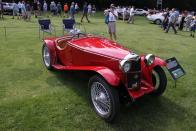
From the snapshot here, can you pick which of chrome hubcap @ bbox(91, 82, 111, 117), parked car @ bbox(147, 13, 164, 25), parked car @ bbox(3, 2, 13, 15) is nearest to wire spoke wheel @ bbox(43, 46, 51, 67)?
chrome hubcap @ bbox(91, 82, 111, 117)

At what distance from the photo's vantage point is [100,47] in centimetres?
636

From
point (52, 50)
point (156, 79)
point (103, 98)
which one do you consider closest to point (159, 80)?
point (156, 79)

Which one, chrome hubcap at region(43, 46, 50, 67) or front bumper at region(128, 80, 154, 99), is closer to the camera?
front bumper at region(128, 80, 154, 99)

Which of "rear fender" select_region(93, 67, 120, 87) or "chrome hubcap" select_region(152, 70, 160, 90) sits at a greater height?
"rear fender" select_region(93, 67, 120, 87)

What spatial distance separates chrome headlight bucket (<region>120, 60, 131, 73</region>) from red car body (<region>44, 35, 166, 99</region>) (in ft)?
0.32

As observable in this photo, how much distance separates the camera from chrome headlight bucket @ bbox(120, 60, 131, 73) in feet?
17.2

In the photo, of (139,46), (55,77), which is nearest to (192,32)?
(139,46)

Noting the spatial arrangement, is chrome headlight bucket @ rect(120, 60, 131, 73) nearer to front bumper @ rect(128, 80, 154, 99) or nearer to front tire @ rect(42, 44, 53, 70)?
front bumper @ rect(128, 80, 154, 99)

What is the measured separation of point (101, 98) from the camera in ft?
17.9

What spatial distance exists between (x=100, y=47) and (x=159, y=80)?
1447 millimetres

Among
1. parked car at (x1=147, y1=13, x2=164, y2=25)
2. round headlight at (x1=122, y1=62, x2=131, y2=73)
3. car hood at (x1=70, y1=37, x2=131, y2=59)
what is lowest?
round headlight at (x1=122, y1=62, x2=131, y2=73)

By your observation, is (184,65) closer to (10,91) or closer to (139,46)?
(139,46)

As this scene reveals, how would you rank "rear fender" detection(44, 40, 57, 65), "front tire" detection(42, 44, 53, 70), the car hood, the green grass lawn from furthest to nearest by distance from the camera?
"front tire" detection(42, 44, 53, 70) → "rear fender" detection(44, 40, 57, 65) → the car hood → the green grass lawn

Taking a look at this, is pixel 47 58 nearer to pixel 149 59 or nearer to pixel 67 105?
pixel 67 105
